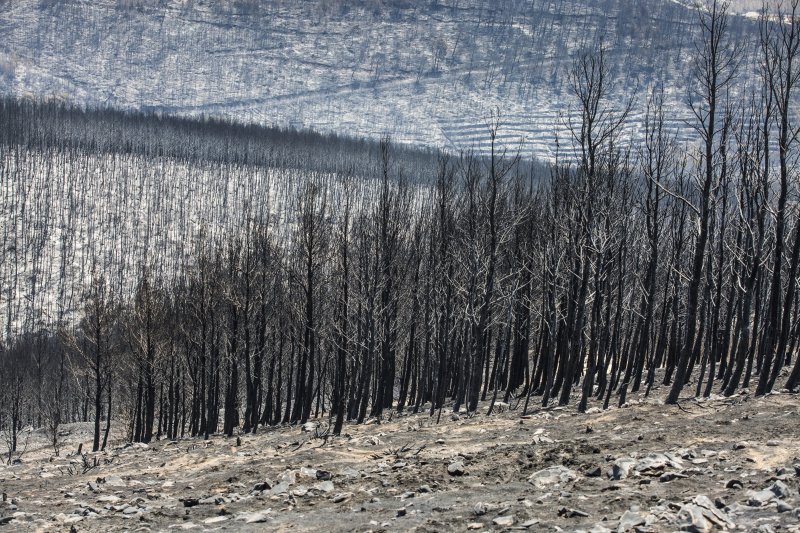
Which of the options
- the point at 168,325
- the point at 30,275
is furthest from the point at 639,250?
the point at 30,275

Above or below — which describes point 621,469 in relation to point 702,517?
below

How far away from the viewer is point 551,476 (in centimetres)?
1360

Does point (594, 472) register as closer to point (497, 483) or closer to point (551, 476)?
point (551, 476)

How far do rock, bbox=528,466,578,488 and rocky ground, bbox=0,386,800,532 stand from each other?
0.09 feet

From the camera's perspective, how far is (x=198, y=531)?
12.9 meters

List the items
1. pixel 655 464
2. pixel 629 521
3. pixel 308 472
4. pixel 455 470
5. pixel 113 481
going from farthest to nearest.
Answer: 1. pixel 113 481
2. pixel 308 472
3. pixel 455 470
4. pixel 655 464
5. pixel 629 521

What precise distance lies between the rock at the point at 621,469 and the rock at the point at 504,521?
104 inches

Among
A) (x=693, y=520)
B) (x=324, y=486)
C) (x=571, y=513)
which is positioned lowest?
(x=324, y=486)

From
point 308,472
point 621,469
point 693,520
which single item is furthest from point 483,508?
point 308,472

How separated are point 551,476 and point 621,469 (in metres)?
1.25

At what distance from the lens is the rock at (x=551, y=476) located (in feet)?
43.8

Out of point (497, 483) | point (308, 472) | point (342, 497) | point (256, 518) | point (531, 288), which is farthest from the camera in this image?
point (531, 288)

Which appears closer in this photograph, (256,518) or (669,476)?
(669,476)

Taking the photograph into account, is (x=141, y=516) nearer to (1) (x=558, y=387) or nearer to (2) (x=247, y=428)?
(1) (x=558, y=387)
